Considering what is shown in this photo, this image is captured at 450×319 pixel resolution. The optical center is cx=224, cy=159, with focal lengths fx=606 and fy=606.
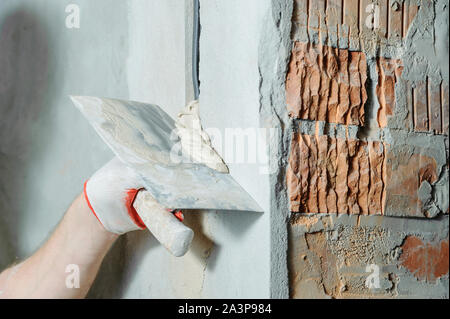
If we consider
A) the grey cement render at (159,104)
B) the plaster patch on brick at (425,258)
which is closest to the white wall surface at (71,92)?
the grey cement render at (159,104)

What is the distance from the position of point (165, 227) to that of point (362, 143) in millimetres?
418

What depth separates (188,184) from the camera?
1.14 metres

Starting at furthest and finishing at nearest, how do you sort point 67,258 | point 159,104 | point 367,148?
1. point 159,104
2. point 67,258
3. point 367,148

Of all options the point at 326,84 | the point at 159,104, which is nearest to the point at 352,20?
the point at 326,84

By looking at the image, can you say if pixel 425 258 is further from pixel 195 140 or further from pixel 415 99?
pixel 195 140

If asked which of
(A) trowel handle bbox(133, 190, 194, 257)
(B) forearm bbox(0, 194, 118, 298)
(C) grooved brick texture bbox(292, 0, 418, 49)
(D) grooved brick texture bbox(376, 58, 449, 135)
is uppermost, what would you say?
(C) grooved brick texture bbox(292, 0, 418, 49)

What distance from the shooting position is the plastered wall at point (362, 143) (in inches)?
44.1

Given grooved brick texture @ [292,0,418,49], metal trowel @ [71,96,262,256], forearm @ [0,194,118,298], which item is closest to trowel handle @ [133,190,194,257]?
metal trowel @ [71,96,262,256]

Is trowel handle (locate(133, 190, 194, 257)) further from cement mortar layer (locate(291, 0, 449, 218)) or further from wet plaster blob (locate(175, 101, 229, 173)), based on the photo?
cement mortar layer (locate(291, 0, 449, 218))

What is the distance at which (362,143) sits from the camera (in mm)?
1188

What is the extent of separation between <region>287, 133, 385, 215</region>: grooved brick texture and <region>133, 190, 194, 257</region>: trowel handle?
0.21 m

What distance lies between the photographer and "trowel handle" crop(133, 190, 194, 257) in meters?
1.06

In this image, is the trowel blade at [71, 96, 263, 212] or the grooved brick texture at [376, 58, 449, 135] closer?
the trowel blade at [71, 96, 263, 212]

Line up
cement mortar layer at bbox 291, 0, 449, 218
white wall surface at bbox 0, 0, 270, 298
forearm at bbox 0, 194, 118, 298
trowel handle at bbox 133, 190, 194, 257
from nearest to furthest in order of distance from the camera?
trowel handle at bbox 133, 190, 194, 257, cement mortar layer at bbox 291, 0, 449, 218, forearm at bbox 0, 194, 118, 298, white wall surface at bbox 0, 0, 270, 298
